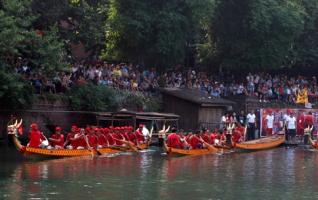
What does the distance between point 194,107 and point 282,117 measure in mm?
5928

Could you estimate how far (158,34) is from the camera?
4934 cm

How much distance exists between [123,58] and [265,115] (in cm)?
1100

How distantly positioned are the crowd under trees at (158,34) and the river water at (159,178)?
24.0 ft

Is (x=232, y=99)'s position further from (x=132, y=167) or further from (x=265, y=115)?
(x=132, y=167)

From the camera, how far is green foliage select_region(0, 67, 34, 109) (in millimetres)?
37750

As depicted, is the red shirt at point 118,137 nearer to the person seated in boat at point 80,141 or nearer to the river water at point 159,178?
the river water at point 159,178

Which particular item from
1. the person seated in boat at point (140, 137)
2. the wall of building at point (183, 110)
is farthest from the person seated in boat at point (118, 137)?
the wall of building at point (183, 110)

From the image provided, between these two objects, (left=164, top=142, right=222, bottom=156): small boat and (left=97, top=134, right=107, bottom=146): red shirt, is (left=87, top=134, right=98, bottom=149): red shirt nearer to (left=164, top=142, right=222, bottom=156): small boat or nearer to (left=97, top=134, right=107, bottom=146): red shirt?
(left=97, top=134, right=107, bottom=146): red shirt

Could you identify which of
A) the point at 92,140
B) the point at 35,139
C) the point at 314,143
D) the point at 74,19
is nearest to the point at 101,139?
the point at 92,140

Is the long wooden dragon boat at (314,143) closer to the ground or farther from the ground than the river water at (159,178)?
farther from the ground

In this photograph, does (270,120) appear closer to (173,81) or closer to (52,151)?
(173,81)

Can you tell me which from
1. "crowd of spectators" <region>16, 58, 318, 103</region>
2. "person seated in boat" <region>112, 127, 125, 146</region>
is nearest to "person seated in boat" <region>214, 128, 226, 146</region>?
"person seated in boat" <region>112, 127, 125, 146</region>

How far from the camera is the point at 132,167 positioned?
106 feet

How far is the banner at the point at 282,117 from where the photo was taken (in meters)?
48.0
